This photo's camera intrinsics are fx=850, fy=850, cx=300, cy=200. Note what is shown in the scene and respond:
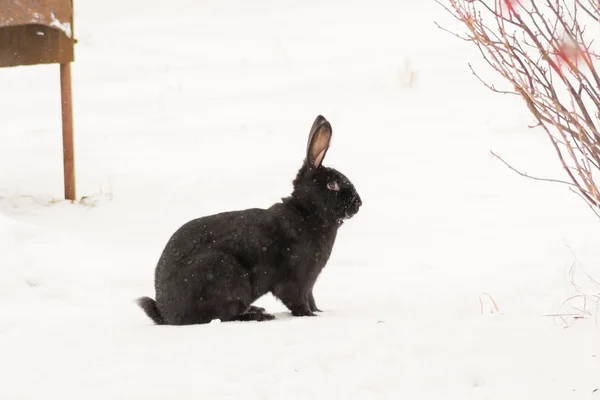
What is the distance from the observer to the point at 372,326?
3.96 meters

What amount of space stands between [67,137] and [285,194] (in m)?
2.12

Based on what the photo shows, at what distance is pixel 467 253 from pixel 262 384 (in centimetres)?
356

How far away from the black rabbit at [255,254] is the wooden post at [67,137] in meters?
3.67

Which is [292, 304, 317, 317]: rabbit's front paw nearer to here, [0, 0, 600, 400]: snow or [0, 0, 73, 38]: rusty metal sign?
[0, 0, 600, 400]: snow

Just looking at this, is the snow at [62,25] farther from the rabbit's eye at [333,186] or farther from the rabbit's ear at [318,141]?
the rabbit's eye at [333,186]

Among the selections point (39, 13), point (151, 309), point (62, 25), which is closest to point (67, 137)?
point (62, 25)

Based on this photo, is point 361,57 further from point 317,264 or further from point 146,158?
point 317,264

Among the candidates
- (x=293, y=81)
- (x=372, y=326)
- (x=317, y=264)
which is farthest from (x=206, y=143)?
(x=372, y=326)

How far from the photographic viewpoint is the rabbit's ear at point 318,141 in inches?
176

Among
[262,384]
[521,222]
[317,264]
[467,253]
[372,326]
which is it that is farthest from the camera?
[521,222]

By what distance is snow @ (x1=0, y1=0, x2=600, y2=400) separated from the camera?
3434 mm

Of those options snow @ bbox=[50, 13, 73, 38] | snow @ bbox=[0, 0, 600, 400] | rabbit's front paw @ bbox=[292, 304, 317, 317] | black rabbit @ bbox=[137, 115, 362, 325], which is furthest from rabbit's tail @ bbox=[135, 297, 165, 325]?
snow @ bbox=[50, 13, 73, 38]

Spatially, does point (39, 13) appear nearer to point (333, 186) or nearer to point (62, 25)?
point (62, 25)

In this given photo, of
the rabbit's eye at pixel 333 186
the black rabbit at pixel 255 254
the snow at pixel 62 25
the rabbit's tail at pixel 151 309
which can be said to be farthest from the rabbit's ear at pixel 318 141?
the snow at pixel 62 25
